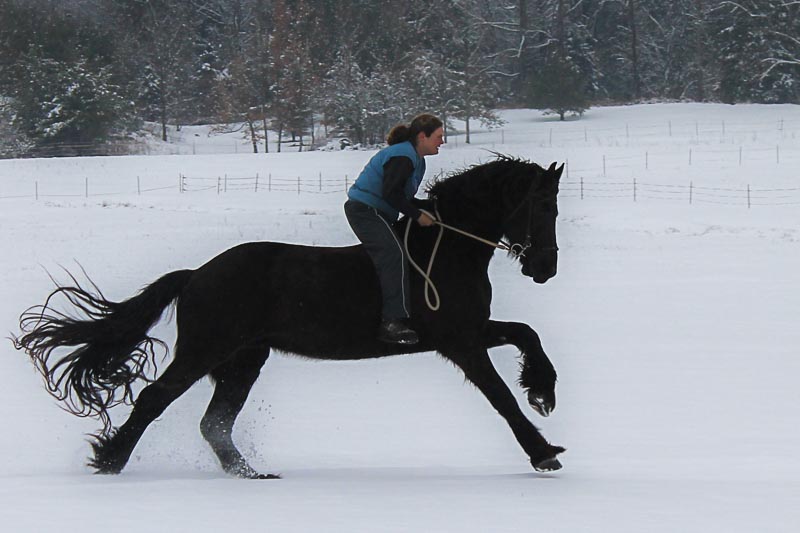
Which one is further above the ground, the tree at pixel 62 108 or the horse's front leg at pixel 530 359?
the tree at pixel 62 108

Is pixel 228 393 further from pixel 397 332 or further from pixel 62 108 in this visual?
pixel 62 108

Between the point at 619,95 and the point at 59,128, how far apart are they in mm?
34905

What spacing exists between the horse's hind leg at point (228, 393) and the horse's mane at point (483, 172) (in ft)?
5.31

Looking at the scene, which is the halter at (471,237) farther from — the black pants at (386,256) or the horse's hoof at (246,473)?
the horse's hoof at (246,473)

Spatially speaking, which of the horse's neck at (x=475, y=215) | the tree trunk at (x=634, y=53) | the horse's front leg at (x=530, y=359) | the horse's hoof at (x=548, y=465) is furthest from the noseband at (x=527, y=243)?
the tree trunk at (x=634, y=53)

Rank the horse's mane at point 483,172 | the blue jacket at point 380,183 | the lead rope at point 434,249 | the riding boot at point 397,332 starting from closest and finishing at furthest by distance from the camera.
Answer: the riding boot at point 397,332, the lead rope at point 434,249, the blue jacket at point 380,183, the horse's mane at point 483,172

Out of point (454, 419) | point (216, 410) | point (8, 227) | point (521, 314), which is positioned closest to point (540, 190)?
point (216, 410)

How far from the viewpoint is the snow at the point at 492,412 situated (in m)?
5.43

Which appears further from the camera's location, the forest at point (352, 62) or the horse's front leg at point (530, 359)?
the forest at point (352, 62)

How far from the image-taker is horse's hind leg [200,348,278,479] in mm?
7406

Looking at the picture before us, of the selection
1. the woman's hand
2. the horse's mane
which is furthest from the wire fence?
the woman's hand

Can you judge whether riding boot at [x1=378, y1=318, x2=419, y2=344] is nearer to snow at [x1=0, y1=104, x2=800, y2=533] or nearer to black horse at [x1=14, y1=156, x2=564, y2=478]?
black horse at [x1=14, y1=156, x2=564, y2=478]

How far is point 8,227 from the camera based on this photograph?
28328mm

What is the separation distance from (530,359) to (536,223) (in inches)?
34.8
